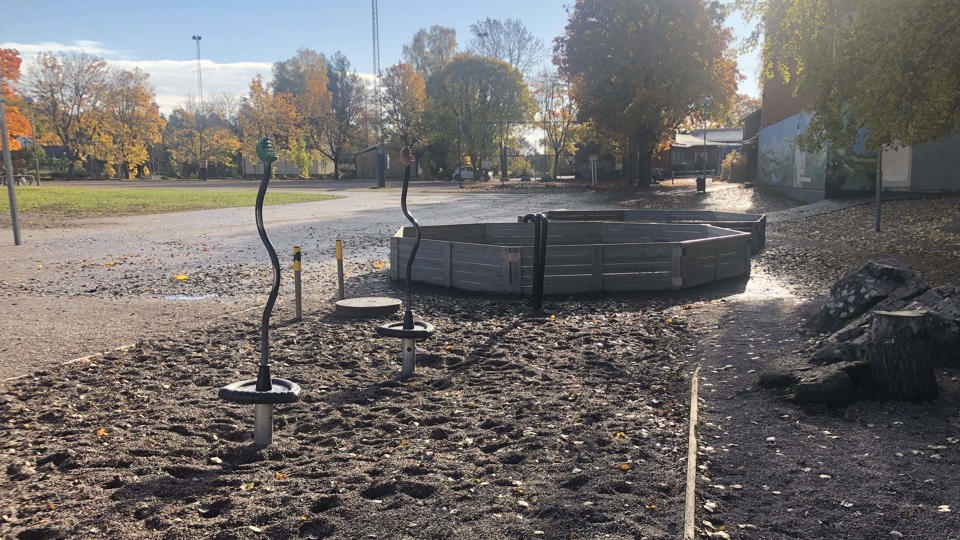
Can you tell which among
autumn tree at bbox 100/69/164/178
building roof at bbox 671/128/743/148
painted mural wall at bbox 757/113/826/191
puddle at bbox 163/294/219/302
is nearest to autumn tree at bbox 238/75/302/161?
autumn tree at bbox 100/69/164/178

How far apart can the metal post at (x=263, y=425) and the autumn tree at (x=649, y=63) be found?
3578cm

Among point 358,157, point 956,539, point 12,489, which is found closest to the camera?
point 956,539

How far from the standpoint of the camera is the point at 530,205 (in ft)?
108

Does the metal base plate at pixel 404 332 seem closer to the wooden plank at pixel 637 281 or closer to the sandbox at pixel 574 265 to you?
the sandbox at pixel 574 265

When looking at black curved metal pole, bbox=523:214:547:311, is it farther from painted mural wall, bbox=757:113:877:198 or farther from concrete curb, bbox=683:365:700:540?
painted mural wall, bbox=757:113:877:198

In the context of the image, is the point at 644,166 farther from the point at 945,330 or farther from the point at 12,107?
the point at 945,330

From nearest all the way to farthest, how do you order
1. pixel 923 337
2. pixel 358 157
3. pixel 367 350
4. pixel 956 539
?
pixel 956 539, pixel 923 337, pixel 367 350, pixel 358 157

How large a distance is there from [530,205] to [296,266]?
2468 cm

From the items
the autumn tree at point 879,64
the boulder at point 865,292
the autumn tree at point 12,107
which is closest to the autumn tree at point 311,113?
the autumn tree at point 12,107

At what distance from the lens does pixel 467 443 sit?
188 inches

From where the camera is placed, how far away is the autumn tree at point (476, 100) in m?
67.8

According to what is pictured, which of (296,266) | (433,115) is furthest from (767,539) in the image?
(433,115)

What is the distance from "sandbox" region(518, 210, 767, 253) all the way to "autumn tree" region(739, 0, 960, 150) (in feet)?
7.66

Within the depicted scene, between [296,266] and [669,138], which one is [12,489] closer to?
[296,266]
